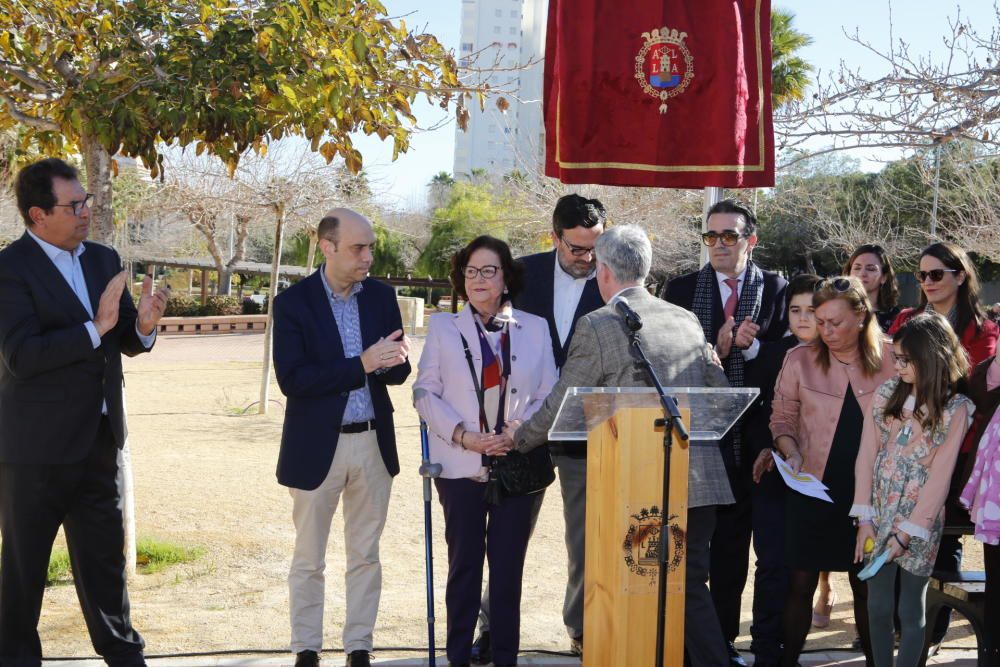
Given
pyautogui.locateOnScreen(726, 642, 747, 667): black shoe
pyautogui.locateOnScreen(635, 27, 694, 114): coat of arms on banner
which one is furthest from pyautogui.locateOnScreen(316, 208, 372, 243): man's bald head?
pyautogui.locateOnScreen(726, 642, 747, 667): black shoe

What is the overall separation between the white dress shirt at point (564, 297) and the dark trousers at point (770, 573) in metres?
1.30

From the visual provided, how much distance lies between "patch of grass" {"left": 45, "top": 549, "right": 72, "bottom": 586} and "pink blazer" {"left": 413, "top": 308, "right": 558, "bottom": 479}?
119 inches

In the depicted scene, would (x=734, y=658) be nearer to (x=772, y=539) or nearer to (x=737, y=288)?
(x=772, y=539)

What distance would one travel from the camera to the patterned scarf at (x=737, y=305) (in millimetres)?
5125

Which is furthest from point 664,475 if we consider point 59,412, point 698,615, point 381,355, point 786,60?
point 786,60

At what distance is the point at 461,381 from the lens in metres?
4.57

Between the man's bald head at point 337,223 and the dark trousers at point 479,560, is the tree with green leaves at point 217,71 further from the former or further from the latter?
the dark trousers at point 479,560

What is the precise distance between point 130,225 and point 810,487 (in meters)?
38.2

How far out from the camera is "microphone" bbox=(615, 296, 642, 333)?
3.56 meters

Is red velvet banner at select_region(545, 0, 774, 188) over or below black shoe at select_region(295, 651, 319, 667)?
over

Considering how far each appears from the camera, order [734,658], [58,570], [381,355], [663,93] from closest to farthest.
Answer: [381,355]
[734,658]
[663,93]
[58,570]

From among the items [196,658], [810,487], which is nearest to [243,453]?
[196,658]

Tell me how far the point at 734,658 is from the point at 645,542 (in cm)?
179

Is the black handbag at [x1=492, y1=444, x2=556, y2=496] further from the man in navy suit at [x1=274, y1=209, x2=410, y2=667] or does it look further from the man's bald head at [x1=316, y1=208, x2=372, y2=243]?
the man's bald head at [x1=316, y1=208, x2=372, y2=243]
